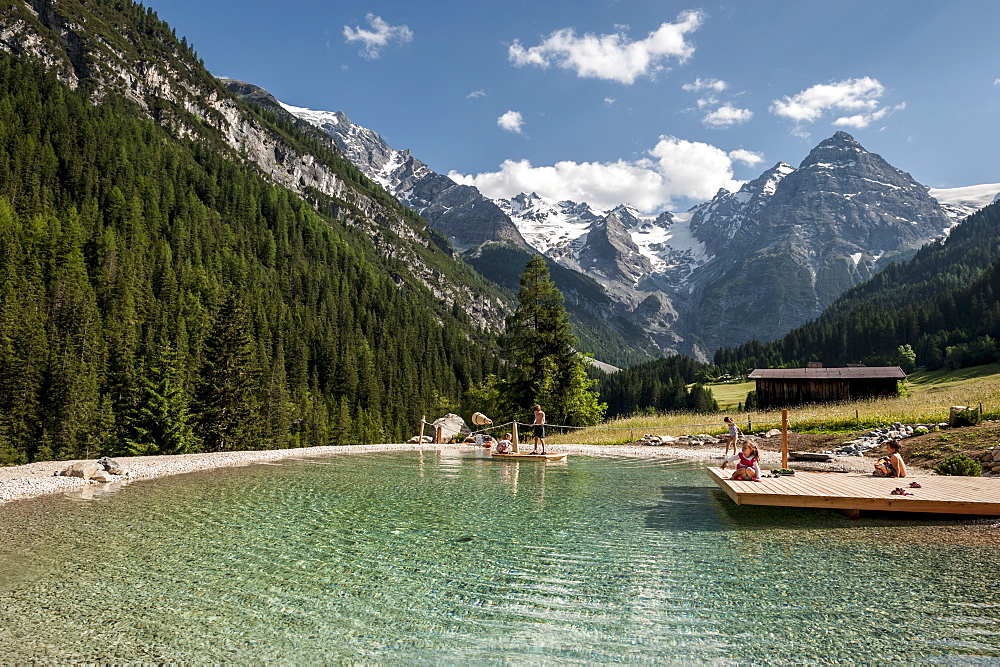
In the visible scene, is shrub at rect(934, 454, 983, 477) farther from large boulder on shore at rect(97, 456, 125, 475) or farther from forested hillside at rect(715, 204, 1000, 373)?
forested hillside at rect(715, 204, 1000, 373)

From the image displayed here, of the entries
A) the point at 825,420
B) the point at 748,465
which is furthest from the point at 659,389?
the point at 748,465

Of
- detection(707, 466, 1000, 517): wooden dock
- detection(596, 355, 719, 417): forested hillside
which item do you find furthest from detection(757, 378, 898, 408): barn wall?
detection(707, 466, 1000, 517): wooden dock

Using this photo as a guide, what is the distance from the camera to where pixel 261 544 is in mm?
11531

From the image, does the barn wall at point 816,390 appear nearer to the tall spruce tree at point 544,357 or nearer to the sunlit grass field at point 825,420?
the sunlit grass field at point 825,420

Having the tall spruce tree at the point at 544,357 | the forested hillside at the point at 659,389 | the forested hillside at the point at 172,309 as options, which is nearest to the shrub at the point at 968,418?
the tall spruce tree at the point at 544,357

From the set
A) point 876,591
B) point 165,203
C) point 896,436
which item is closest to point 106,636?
point 876,591

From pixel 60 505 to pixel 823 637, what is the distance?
A: 62.3 ft

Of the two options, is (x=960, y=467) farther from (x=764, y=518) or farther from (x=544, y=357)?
(x=544, y=357)

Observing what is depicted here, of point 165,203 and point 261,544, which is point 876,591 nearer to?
point 261,544

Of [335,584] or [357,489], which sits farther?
[357,489]

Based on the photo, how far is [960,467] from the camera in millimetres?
18469

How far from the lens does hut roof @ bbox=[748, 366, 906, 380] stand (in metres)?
63.1

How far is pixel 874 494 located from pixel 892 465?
15.2 ft

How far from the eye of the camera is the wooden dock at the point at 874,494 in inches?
506
